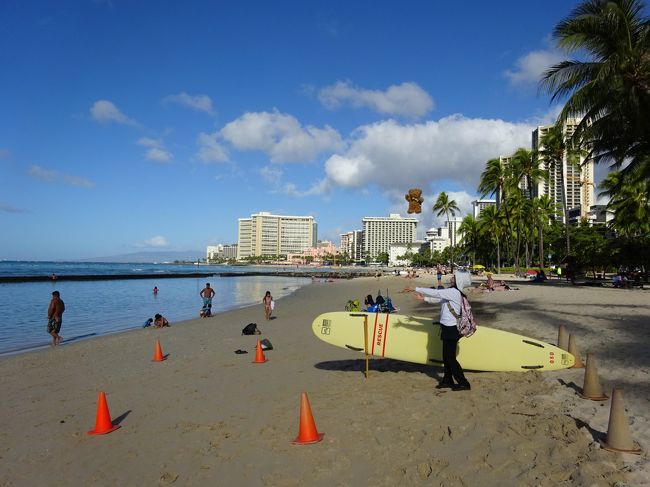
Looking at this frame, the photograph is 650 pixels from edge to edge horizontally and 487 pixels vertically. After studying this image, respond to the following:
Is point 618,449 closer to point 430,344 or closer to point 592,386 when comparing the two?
point 592,386

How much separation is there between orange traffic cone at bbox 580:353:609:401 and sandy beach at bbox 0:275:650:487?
0.17m

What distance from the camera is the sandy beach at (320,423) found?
4.45 metres

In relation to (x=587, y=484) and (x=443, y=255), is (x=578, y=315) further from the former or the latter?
(x=443, y=255)

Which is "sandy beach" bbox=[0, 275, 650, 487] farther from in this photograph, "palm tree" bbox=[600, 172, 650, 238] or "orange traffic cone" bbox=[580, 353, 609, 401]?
"palm tree" bbox=[600, 172, 650, 238]

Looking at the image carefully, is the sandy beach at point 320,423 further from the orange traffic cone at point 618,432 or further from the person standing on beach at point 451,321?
the person standing on beach at point 451,321

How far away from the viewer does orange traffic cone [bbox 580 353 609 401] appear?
6066 millimetres

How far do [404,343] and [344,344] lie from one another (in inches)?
48.4

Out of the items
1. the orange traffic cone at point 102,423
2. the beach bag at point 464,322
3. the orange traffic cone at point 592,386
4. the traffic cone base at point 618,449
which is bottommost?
the orange traffic cone at point 102,423

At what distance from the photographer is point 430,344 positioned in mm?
8070

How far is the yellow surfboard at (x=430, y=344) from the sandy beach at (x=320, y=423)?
243 millimetres

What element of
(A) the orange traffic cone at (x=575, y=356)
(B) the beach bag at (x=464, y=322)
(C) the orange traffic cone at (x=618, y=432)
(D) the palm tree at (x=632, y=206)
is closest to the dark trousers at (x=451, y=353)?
(B) the beach bag at (x=464, y=322)

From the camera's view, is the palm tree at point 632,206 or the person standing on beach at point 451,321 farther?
the palm tree at point 632,206

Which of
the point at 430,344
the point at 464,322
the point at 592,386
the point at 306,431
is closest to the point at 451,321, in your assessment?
the point at 464,322

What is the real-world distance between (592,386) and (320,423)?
3.86 meters
